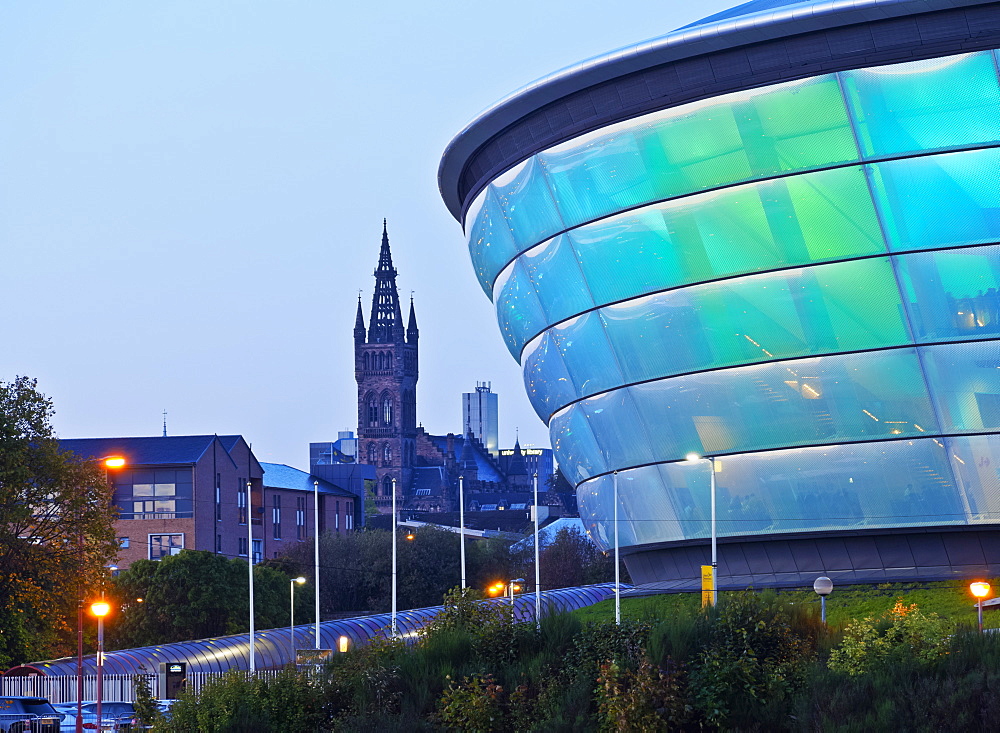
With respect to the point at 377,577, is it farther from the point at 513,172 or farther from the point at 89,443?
the point at 513,172

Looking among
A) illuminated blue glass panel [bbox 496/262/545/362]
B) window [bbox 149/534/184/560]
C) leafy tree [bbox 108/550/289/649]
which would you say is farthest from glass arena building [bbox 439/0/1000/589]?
window [bbox 149/534/184/560]

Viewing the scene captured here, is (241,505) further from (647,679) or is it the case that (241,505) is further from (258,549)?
(647,679)

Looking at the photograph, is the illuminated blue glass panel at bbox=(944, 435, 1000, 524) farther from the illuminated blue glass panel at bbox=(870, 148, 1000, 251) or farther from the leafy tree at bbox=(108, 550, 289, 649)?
the leafy tree at bbox=(108, 550, 289, 649)

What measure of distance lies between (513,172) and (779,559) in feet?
49.0

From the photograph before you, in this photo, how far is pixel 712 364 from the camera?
136 ft

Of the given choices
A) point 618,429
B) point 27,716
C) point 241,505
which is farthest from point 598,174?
point 241,505

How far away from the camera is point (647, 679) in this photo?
18.4 meters

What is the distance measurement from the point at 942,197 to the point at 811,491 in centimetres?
936

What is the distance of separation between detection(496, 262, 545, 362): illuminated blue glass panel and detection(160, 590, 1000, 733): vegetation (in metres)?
24.7

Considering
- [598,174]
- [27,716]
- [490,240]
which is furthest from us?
[490,240]

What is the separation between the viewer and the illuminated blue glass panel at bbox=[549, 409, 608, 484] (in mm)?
46875

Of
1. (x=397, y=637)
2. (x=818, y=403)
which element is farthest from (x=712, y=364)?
(x=397, y=637)

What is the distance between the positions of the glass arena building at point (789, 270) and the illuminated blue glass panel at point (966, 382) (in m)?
0.06

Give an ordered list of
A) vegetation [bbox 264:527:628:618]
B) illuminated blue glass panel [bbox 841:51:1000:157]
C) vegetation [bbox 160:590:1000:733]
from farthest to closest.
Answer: vegetation [bbox 264:527:628:618] → illuminated blue glass panel [bbox 841:51:1000:157] → vegetation [bbox 160:590:1000:733]
